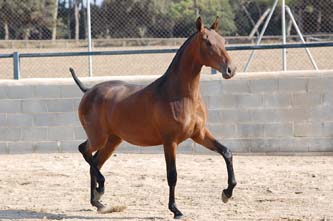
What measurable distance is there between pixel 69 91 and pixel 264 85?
10.2ft

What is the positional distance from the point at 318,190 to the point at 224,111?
11.2 ft

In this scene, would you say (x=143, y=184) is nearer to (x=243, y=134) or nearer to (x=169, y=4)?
(x=243, y=134)

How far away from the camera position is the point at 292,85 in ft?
40.0

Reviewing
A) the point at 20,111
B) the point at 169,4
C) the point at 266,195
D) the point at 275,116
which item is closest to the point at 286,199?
the point at 266,195

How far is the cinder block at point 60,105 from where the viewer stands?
12742mm

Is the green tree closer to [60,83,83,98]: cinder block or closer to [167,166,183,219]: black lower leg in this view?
[60,83,83,98]: cinder block

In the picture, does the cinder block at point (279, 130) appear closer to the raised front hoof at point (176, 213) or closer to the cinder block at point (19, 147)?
the cinder block at point (19, 147)

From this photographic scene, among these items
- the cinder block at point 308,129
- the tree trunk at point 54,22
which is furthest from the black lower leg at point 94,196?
the tree trunk at point 54,22

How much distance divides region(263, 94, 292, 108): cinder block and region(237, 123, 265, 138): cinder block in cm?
36

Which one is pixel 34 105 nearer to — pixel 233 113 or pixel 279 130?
pixel 233 113

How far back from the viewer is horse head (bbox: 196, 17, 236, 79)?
739 centimetres

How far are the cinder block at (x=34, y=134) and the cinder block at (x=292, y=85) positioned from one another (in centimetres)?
385

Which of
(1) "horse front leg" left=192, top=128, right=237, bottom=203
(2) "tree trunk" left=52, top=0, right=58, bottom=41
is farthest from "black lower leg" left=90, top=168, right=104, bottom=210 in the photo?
(2) "tree trunk" left=52, top=0, right=58, bottom=41

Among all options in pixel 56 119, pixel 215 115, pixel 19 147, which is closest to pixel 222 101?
pixel 215 115
